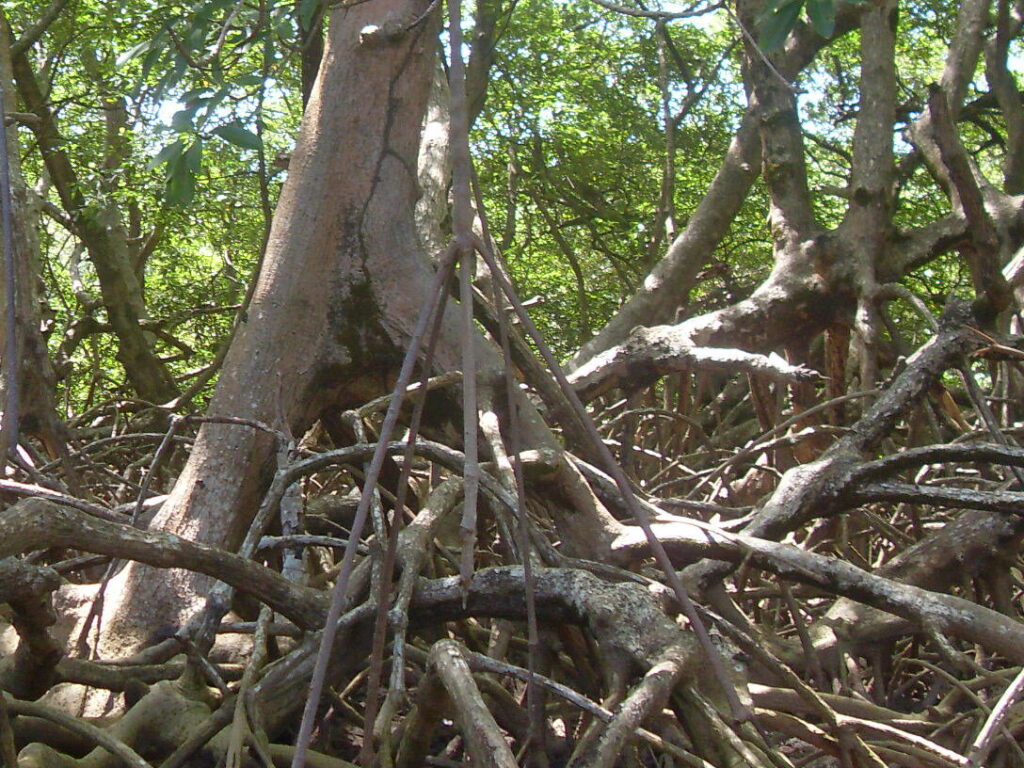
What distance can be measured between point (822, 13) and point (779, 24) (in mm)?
60

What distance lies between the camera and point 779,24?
5.10 feet

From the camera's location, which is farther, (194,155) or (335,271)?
(335,271)

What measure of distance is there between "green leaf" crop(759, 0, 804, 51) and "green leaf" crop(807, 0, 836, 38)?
0.02 metres

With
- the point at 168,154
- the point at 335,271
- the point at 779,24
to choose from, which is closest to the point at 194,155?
the point at 168,154

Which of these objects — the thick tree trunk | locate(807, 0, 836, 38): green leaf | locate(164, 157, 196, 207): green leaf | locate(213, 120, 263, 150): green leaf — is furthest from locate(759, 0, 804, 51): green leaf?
the thick tree trunk

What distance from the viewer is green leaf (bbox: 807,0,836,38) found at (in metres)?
1.51

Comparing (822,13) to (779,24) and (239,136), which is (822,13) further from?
(239,136)

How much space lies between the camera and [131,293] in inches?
234

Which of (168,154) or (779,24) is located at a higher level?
(779,24)

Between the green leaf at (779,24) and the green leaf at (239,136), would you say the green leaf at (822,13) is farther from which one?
the green leaf at (239,136)

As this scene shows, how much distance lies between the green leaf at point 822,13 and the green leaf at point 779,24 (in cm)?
2

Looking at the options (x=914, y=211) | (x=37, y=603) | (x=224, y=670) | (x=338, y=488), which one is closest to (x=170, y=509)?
(x=224, y=670)

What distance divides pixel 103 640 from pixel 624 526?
1182mm

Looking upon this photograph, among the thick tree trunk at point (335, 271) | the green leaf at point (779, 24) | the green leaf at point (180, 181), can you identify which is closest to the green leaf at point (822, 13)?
the green leaf at point (779, 24)
